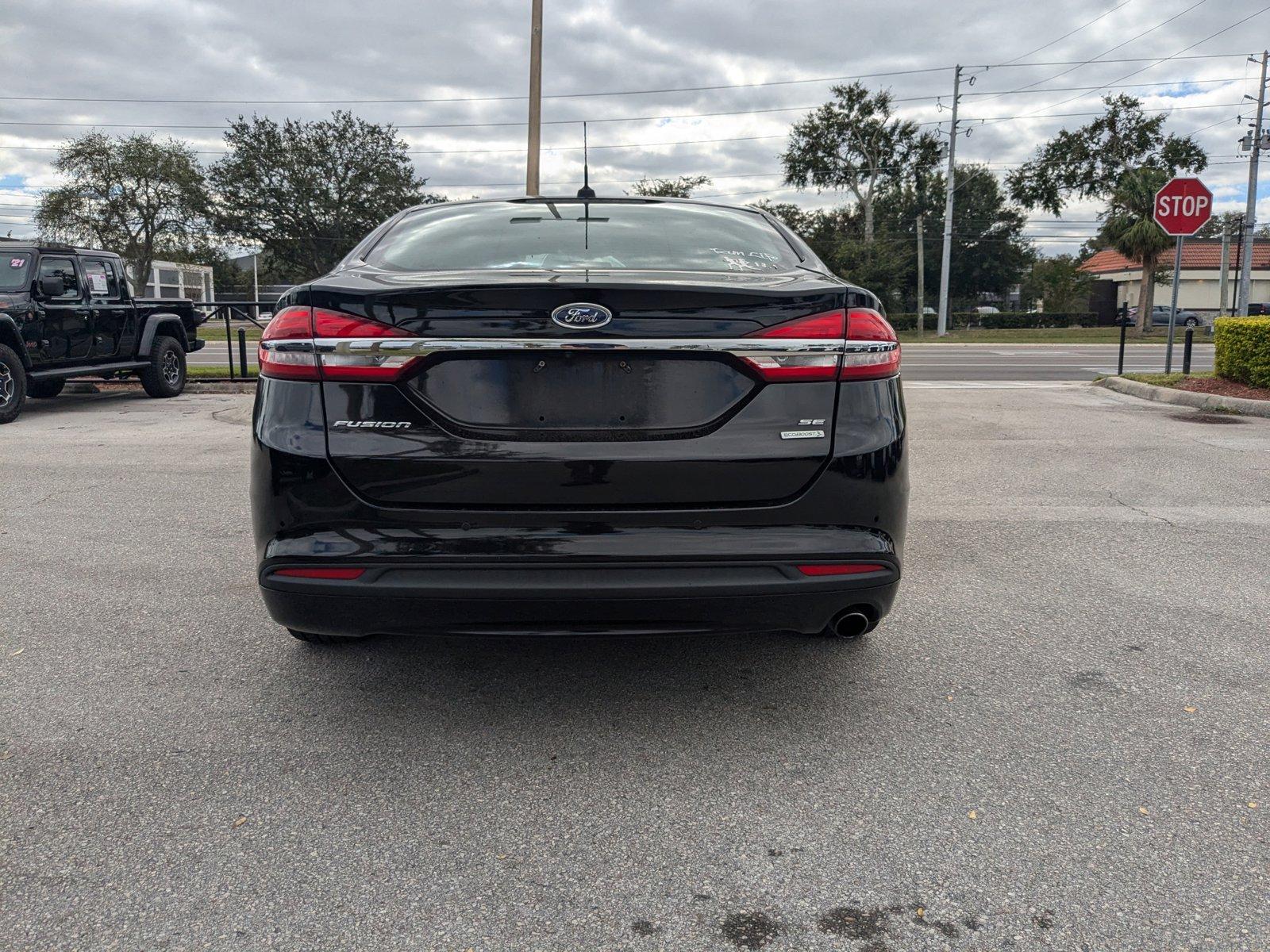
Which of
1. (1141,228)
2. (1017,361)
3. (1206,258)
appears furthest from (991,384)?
(1206,258)

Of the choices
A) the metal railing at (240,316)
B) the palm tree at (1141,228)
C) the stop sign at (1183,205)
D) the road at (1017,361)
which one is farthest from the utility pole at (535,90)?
the palm tree at (1141,228)

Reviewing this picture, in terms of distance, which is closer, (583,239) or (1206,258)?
(583,239)

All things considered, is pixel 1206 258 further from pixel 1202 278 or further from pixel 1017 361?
pixel 1017 361

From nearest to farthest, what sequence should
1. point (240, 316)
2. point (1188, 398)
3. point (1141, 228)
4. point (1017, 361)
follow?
point (1188, 398), point (240, 316), point (1017, 361), point (1141, 228)

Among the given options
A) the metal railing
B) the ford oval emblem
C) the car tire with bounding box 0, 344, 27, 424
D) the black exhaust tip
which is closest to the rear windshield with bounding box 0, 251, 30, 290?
the car tire with bounding box 0, 344, 27, 424

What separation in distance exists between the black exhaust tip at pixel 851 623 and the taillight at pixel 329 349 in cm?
138

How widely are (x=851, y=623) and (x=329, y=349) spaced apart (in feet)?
5.36

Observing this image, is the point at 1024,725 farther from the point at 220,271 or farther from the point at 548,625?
the point at 220,271

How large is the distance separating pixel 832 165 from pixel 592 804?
202 ft

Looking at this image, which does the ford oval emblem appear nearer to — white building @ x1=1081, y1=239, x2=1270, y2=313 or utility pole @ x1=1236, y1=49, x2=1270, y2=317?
utility pole @ x1=1236, y1=49, x2=1270, y2=317

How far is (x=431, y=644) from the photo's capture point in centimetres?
378

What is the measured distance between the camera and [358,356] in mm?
2613

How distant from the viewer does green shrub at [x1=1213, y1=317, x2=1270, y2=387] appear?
1170 cm

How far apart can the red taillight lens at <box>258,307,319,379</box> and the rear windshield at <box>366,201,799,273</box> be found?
43 cm
